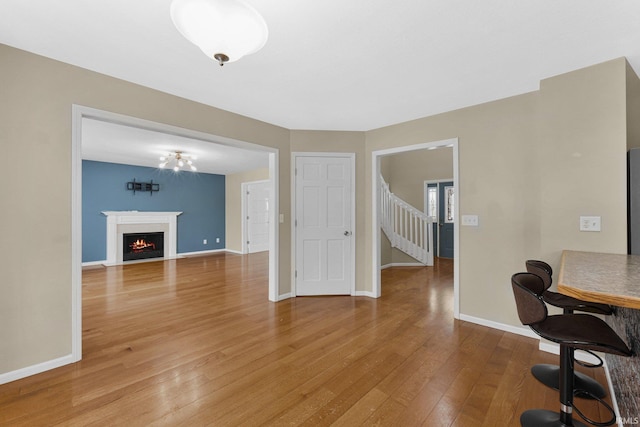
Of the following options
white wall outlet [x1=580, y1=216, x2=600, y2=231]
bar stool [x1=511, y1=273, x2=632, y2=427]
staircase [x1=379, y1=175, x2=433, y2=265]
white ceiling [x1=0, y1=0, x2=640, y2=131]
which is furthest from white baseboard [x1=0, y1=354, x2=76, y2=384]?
staircase [x1=379, y1=175, x2=433, y2=265]

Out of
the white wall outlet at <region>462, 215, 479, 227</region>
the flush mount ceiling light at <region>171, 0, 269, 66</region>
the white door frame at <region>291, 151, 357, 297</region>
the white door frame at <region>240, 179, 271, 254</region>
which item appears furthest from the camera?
the white door frame at <region>240, 179, 271, 254</region>

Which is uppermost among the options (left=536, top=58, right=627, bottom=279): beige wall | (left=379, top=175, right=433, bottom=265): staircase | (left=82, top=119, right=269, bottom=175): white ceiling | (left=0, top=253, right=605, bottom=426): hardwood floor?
(left=82, top=119, right=269, bottom=175): white ceiling

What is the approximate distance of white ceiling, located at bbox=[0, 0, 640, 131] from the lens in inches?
65.9

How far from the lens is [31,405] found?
1788 millimetres

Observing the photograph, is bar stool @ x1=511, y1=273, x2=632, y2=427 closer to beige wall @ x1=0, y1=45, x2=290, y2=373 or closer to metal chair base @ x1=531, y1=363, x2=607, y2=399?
metal chair base @ x1=531, y1=363, x2=607, y2=399

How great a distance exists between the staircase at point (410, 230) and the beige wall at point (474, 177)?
3118mm

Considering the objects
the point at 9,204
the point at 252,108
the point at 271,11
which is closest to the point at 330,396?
the point at 271,11

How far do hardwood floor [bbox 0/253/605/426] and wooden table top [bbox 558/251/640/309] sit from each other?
3.02ft

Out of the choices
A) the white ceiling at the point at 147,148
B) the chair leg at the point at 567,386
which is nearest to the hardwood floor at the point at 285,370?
the chair leg at the point at 567,386

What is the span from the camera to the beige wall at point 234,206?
8.21 meters

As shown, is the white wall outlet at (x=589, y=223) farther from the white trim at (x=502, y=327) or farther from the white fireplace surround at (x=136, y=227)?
the white fireplace surround at (x=136, y=227)

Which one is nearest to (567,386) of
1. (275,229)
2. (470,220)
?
(470,220)

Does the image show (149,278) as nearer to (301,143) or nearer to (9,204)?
(9,204)

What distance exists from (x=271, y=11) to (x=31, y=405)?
2897 mm
